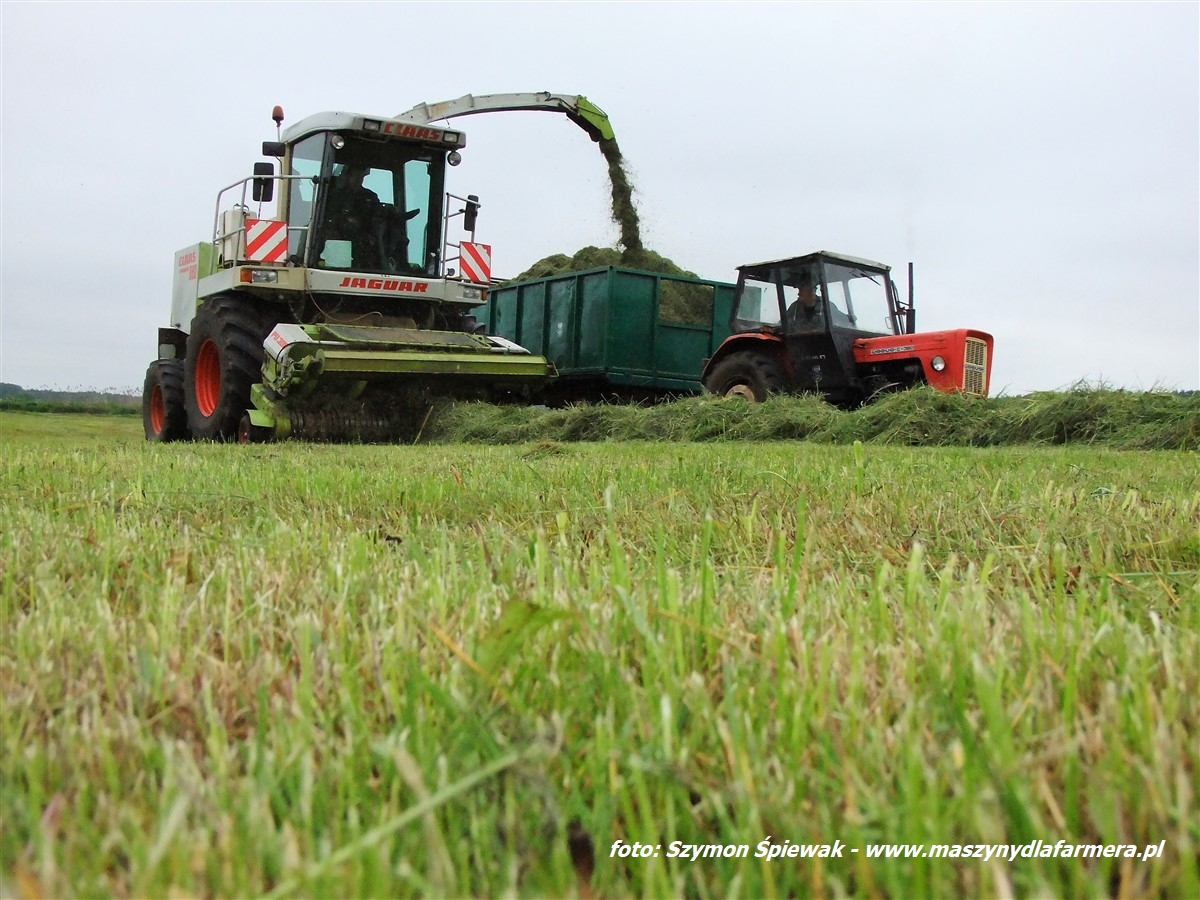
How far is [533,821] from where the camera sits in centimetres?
82

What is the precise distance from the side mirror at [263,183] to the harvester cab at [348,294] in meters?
0.01

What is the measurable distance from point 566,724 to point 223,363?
28.8 ft

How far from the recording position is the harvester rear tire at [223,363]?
29.9 feet

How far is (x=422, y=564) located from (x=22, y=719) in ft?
2.78

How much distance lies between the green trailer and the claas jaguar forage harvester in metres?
2.78

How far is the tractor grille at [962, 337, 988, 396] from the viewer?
10.5 m

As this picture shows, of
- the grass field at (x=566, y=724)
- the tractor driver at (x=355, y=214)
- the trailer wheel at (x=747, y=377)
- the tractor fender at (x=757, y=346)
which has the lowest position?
the grass field at (x=566, y=724)

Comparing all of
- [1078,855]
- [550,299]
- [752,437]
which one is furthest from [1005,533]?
[550,299]

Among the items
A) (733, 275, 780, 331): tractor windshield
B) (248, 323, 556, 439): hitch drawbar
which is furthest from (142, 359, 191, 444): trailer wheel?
(733, 275, 780, 331): tractor windshield

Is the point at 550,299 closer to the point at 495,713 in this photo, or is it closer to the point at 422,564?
the point at 422,564

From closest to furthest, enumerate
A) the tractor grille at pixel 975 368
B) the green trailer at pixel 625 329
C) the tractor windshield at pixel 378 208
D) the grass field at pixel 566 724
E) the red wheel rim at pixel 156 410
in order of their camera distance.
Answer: the grass field at pixel 566 724
the tractor windshield at pixel 378 208
the tractor grille at pixel 975 368
the red wheel rim at pixel 156 410
the green trailer at pixel 625 329

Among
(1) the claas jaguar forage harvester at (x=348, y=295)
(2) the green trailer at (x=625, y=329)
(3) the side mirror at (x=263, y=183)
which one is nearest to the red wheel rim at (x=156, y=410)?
(1) the claas jaguar forage harvester at (x=348, y=295)

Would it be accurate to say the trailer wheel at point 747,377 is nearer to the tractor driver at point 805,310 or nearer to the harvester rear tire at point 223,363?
the tractor driver at point 805,310

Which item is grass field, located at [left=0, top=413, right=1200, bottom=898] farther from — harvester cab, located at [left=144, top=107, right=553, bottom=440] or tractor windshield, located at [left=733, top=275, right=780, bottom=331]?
tractor windshield, located at [left=733, top=275, right=780, bottom=331]
